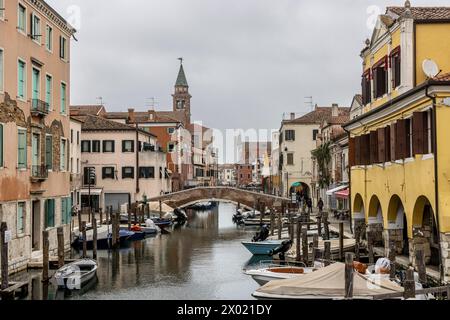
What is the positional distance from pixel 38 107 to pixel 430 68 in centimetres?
1275

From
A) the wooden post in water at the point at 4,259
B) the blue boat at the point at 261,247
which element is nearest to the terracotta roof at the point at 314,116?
the blue boat at the point at 261,247

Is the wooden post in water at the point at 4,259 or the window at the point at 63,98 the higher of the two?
the window at the point at 63,98

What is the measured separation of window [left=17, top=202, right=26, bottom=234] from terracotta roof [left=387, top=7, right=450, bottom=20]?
13.5m

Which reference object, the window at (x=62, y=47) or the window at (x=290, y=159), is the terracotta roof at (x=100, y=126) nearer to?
the window at (x=290, y=159)

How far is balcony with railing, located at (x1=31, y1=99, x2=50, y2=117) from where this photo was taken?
22797 millimetres

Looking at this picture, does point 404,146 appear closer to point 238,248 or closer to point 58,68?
point 58,68

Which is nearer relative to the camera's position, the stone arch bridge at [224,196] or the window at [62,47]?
the window at [62,47]

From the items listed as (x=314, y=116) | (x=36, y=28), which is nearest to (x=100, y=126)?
(x=314, y=116)

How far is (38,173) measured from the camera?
2323 centimetres

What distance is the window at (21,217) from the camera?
2170cm

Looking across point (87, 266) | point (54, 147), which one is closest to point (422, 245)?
point (87, 266)

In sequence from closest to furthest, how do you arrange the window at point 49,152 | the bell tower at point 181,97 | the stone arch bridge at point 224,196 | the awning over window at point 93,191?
the window at point 49,152 < the awning over window at point 93,191 < the stone arch bridge at point 224,196 < the bell tower at point 181,97

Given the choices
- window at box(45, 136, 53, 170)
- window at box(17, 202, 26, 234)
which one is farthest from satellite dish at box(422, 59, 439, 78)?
window at box(45, 136, 53, 170)

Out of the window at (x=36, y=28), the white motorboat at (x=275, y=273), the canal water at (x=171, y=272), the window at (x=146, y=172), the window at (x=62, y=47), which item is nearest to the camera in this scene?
the white motorboat at (x=275, y=273)
